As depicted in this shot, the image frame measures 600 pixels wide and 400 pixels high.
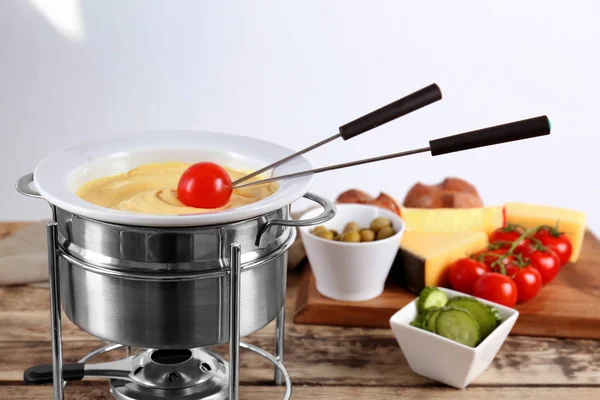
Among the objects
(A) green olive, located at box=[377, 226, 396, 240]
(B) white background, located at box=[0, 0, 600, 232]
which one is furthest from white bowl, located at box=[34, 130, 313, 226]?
(B) white background, located at box=[0, 0, 600, 232]

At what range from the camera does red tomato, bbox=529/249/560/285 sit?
7.02 feet

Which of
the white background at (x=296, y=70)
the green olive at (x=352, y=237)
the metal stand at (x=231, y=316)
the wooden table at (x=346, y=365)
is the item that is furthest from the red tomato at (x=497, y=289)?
the white background at (x=296, y=70)

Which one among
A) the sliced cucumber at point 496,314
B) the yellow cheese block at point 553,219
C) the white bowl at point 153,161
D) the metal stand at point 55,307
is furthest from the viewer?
the yellow cheese block at point 553,219

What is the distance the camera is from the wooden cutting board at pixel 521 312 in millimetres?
1985

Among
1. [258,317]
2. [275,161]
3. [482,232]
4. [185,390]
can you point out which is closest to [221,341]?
[258,317]

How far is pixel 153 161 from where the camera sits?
5.37ft

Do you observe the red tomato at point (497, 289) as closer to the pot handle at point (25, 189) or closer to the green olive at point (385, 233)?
the green olive at point (385, 233)

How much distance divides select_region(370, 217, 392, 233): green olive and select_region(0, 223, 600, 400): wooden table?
0.28m

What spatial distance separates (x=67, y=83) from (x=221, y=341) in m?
3.26

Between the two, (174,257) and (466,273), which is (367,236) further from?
(174,257)

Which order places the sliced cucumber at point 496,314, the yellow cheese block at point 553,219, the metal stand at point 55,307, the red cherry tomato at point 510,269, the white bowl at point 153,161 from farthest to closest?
the yellow cheese block at point 553,219 < the red cherry tomato at point 510,269 < the sliced cucumber at point 496,314 < the metal stand at point 55,307 < the white bowl at point 153,161

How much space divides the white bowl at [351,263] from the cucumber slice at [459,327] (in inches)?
12.5

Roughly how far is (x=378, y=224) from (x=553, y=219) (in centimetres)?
65

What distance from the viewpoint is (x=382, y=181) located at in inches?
179
